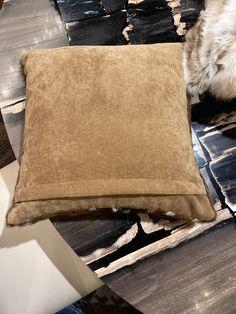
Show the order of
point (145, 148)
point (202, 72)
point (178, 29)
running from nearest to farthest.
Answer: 1. point (145, 148)
2. point (202, 72)
3. point (178, 29)

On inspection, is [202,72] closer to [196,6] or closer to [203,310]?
[196,6]

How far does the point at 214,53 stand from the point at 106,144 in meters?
0.32

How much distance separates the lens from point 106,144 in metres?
0.75

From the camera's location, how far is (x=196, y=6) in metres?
1.04

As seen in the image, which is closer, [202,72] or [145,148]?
[145,148]

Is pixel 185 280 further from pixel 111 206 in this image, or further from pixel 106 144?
pixel 106 144

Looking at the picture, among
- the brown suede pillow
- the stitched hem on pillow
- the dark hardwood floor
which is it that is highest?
the brown suede pillow

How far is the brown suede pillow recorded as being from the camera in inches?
29.4

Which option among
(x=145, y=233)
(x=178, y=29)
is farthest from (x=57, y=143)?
(x=178, y=29)

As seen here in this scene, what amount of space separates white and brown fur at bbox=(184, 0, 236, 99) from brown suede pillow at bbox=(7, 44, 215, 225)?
0.26ft

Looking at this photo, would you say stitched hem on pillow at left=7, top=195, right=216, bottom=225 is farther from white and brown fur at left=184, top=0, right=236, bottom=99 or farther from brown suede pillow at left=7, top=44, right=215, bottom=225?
white and brown fur at left=184, top=0, right=236, bottom=99

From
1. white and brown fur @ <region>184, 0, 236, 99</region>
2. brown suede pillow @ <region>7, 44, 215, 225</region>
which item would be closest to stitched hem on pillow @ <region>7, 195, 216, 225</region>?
brown suede pillow @ <region>7, 44, 215, 225</region>

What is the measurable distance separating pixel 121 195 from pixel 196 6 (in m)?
0.58

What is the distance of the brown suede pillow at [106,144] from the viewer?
747mm
